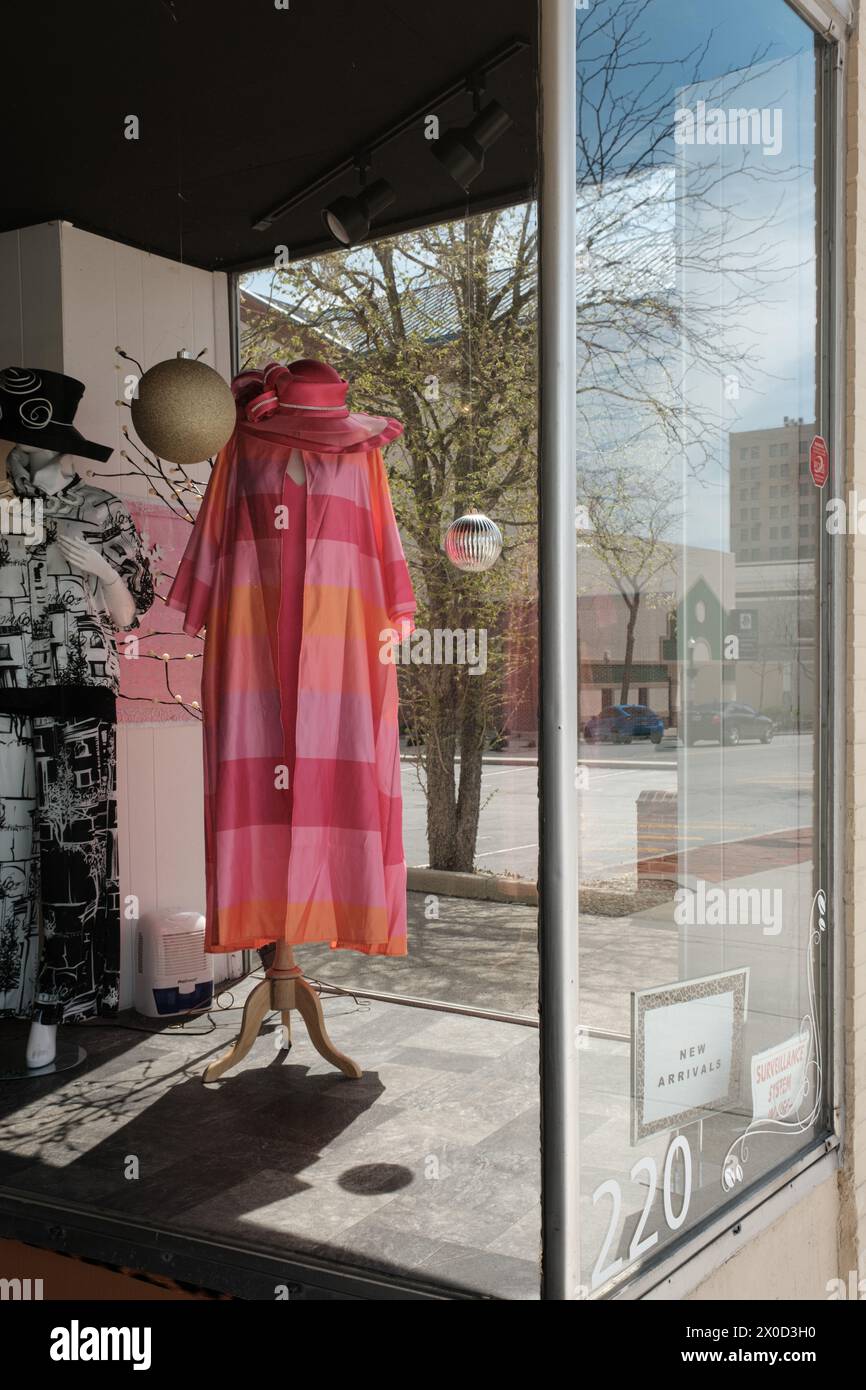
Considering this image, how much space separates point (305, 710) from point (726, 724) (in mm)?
1174

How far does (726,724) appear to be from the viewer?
2561 mm

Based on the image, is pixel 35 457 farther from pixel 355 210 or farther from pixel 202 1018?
pixel 202 1018

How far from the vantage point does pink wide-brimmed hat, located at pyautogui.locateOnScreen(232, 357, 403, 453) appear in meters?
3.29

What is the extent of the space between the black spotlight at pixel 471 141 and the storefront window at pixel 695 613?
83 cm

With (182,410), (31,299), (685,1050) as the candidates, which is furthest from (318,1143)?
(31,299)

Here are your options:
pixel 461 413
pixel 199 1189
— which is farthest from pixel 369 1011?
pixel 461 413

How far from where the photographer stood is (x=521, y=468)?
4.34m

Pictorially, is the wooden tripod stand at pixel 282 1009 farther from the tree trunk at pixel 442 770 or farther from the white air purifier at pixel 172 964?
the tree trunk at pixel 442 770

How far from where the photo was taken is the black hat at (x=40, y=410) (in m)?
3.41

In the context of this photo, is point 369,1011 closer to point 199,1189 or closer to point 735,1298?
point 199,1189

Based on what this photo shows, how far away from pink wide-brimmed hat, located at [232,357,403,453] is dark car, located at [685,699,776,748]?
4.30ft

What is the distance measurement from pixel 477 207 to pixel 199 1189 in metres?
3.16

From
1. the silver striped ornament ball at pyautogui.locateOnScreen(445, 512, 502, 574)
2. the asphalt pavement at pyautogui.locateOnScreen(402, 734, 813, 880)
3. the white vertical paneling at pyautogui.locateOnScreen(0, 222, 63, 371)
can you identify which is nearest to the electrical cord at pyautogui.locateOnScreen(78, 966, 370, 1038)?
the asphalt pavement at pyautogui.locateOnScreen(402, 734, 813, 880)

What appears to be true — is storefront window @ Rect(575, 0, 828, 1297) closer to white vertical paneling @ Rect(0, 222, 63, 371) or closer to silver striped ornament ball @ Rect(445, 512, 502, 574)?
silver striped ornament ball @ Rect(445, 512, 502, 574)
